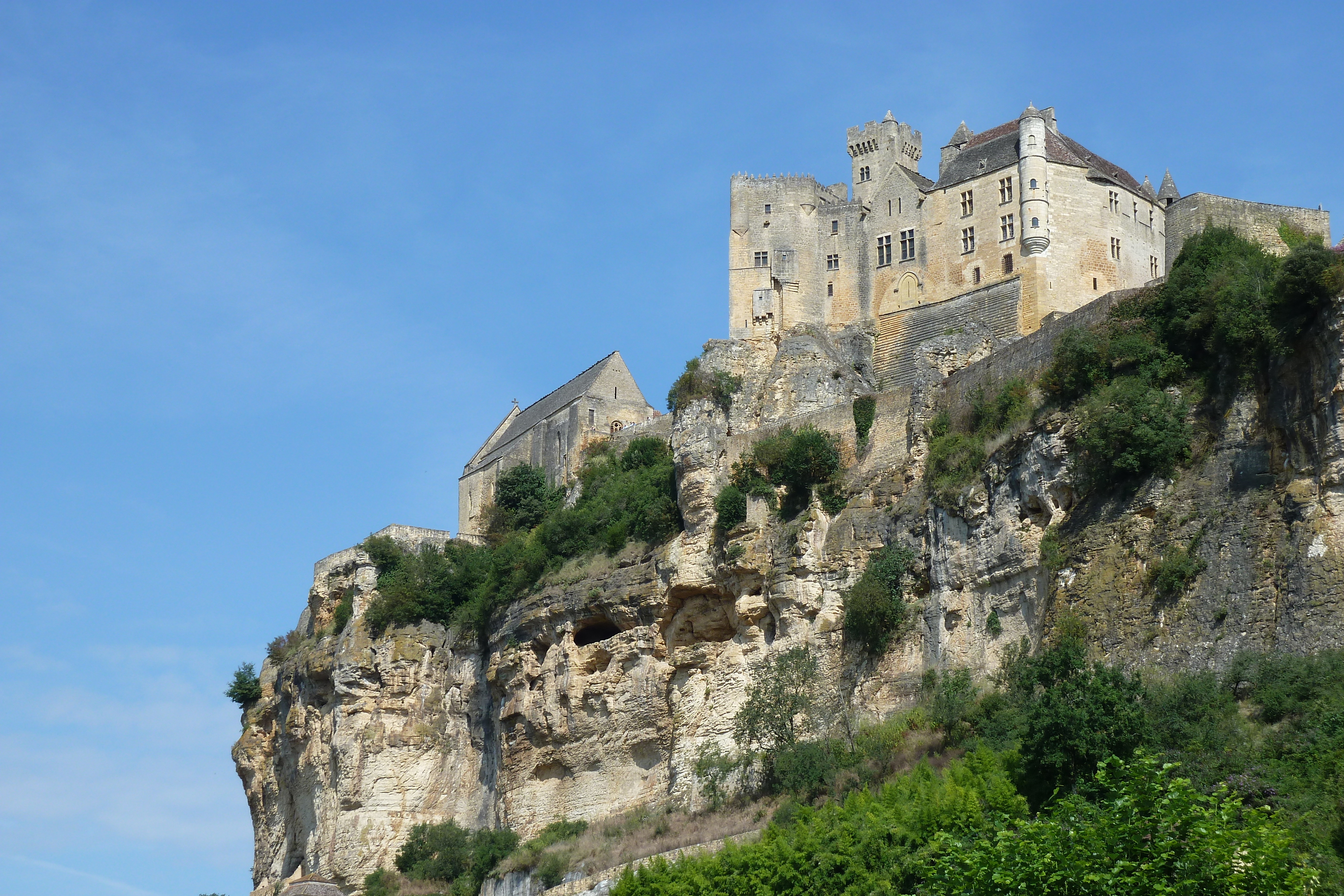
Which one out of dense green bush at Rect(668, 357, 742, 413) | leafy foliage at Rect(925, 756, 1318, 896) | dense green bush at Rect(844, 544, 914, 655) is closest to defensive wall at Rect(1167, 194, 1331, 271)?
dense green bush at Rect(668, 357, 742, 413)

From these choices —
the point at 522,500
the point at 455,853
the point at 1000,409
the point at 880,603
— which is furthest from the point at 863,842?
the point at 522,500

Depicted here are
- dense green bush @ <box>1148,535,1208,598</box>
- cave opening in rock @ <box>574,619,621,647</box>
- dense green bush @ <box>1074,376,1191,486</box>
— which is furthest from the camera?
cave opening in rock @ <box>574,619,621,647</box>

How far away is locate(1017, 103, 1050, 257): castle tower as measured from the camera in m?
50.9

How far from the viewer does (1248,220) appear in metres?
51.9

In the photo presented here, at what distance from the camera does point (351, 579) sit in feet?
177

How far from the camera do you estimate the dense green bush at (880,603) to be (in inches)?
1470

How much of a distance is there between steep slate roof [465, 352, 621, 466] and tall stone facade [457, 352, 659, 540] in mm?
36

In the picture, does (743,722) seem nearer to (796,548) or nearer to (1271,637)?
(796,548)

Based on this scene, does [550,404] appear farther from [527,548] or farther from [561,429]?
[527,548]

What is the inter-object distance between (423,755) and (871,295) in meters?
19.1

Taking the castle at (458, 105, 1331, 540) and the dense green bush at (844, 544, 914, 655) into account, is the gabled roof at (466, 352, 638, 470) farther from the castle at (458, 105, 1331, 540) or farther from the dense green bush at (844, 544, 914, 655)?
the dense green bush at (844, 544, 914, 655)

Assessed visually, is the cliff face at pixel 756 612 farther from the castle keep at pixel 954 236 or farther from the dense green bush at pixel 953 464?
the castle keep at pixel 954 236

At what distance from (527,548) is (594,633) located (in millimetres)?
4859

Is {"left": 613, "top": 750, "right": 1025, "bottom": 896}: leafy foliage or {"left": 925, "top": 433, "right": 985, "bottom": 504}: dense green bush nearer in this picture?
{"left": 613, "top": 750, "right": 1025, "bottom": 896}: leafy foliage
